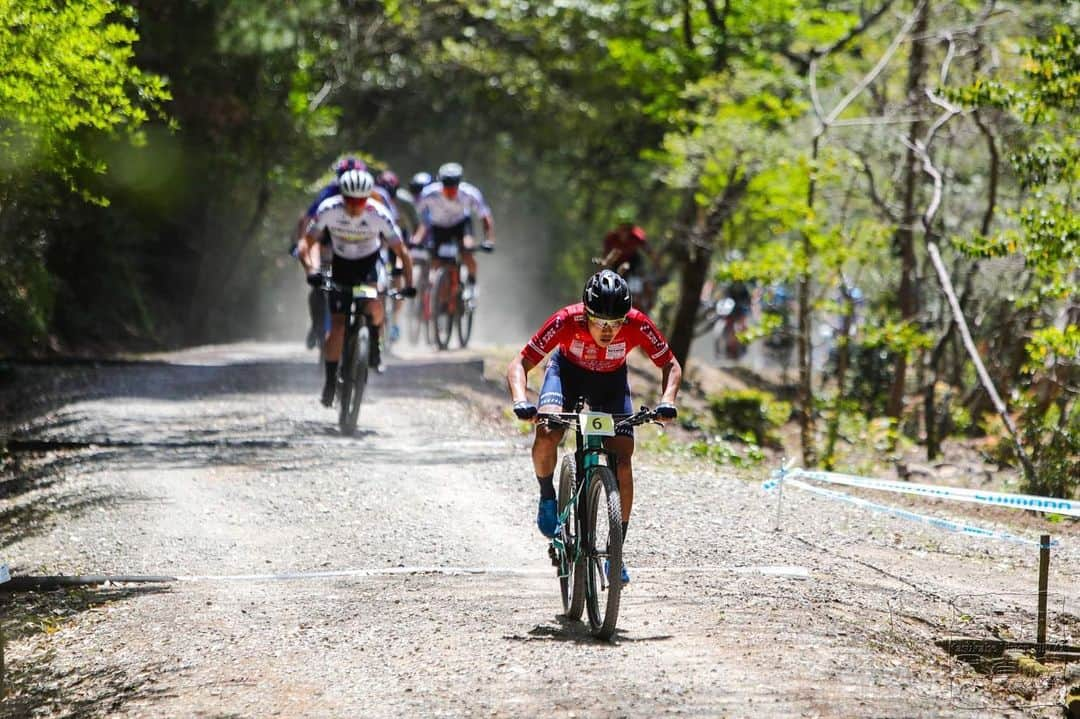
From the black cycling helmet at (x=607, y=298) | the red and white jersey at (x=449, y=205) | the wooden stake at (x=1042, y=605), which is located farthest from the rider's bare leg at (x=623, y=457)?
the red and white jersey at (x=449, y=205)

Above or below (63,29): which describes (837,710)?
below

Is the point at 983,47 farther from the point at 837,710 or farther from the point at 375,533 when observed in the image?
the point at 837,710

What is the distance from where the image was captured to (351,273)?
1393cm

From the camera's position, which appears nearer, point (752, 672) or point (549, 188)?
point (752, 672)

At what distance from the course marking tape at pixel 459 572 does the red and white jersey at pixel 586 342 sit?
6.08 ft

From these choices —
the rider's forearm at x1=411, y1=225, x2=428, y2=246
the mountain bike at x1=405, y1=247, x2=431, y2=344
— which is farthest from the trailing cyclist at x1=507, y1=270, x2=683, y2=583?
the rider's forearm at x1=411, y1=225, x2=428, y2=246

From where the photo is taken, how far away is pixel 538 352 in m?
7.89

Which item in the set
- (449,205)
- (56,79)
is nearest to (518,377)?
(56,79)

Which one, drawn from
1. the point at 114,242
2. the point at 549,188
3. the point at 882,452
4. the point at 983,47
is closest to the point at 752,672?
Result: the point at 882,452

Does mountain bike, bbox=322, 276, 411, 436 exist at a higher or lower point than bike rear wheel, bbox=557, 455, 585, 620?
higher

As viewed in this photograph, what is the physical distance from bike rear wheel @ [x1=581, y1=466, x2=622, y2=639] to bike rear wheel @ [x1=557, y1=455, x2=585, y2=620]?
0.20ft

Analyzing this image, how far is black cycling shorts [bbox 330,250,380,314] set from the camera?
1390 centimetres

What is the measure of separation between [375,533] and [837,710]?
5.00m

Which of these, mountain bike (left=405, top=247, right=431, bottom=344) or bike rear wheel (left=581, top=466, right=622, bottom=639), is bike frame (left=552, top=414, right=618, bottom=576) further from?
mountain bike (left=405, top=247, right=431, bottom=344)
